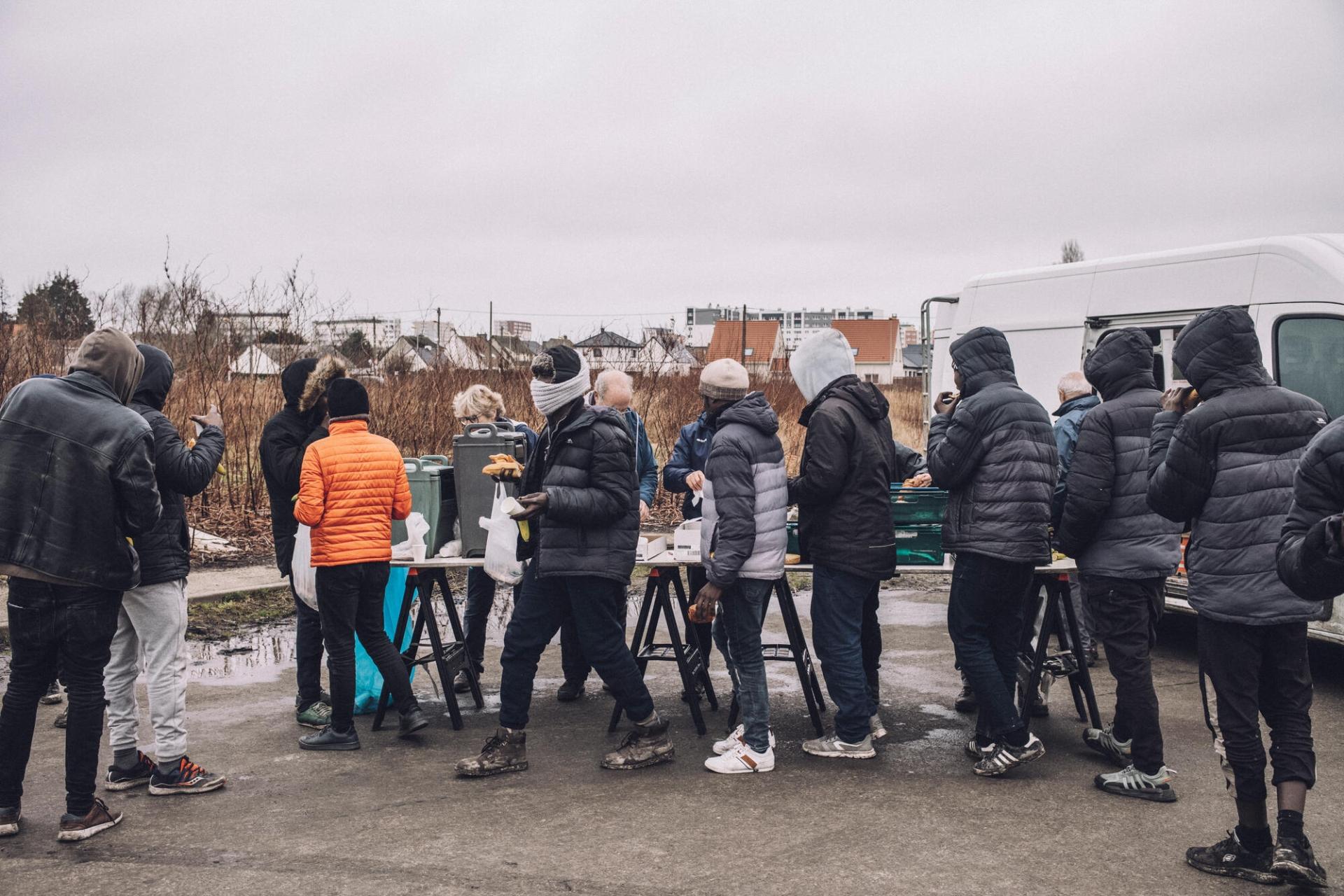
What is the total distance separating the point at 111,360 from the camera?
182 inches

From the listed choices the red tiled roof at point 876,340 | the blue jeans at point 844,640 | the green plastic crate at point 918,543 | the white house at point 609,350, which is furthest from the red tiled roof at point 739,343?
the red tiled roof at point 876,340

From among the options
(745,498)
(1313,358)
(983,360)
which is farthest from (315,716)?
(1313,358)

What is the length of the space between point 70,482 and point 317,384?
1.68 meters

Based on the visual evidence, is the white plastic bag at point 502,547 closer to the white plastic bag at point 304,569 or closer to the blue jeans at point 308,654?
the white plastic bag at point 304,569

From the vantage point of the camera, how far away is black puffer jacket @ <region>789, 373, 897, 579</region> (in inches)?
209

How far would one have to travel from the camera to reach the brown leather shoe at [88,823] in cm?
445

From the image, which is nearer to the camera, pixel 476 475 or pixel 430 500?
pixel 476 475

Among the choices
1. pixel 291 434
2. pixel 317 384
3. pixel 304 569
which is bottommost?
pixel 304 569

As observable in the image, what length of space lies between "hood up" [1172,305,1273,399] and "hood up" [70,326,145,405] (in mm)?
4274

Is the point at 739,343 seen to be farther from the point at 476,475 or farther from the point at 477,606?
the point at 476,475

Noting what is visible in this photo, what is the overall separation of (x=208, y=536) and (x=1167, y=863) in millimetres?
9944

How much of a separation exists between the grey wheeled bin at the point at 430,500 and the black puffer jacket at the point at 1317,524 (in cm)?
423

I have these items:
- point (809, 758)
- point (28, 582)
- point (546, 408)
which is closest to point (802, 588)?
point (809, 758)

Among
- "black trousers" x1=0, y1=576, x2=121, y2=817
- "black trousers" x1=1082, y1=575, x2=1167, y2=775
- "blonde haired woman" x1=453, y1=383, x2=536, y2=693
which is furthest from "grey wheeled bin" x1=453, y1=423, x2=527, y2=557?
"black trousers" x1=1082, y1=575, x2=1167, y2=775
